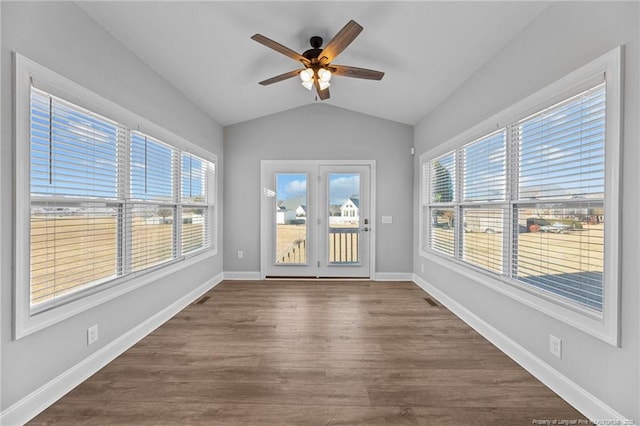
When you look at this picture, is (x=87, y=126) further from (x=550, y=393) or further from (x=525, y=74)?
(x=550, y=393)

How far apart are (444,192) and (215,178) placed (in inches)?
138

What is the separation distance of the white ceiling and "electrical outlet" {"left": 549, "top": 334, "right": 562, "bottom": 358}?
2397 mm

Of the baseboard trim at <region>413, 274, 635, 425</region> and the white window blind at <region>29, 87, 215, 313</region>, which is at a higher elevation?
the white window blind at <region>29, 87, 215, 313</region>

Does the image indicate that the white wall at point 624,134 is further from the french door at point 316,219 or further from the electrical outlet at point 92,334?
the electrical outlet at point 92,334

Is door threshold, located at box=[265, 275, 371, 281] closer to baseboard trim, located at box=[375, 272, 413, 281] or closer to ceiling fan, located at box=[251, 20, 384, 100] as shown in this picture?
baseboard trim, located at box=[375, 272, 413, 281]

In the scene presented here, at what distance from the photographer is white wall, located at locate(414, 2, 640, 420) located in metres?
1.43

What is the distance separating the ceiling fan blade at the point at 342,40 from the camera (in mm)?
2005

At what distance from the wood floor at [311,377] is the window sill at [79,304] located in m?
0.52

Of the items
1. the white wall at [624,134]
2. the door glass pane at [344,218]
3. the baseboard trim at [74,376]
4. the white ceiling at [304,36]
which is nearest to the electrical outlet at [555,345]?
the white wall at [624,134]

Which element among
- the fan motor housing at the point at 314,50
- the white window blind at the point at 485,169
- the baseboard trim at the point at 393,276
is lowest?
the baseboard trim at the point at 393,276

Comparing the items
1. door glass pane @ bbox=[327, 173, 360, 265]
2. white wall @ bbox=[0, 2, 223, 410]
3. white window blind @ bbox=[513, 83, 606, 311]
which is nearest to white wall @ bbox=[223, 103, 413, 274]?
door glass pane @ bbox=[327, 173, 360, 265]

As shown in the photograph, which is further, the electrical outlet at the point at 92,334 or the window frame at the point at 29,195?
the electrical outlet at the point at 92,334

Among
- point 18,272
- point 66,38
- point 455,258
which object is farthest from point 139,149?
point 455,258

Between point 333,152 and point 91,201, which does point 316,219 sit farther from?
point 91,201
